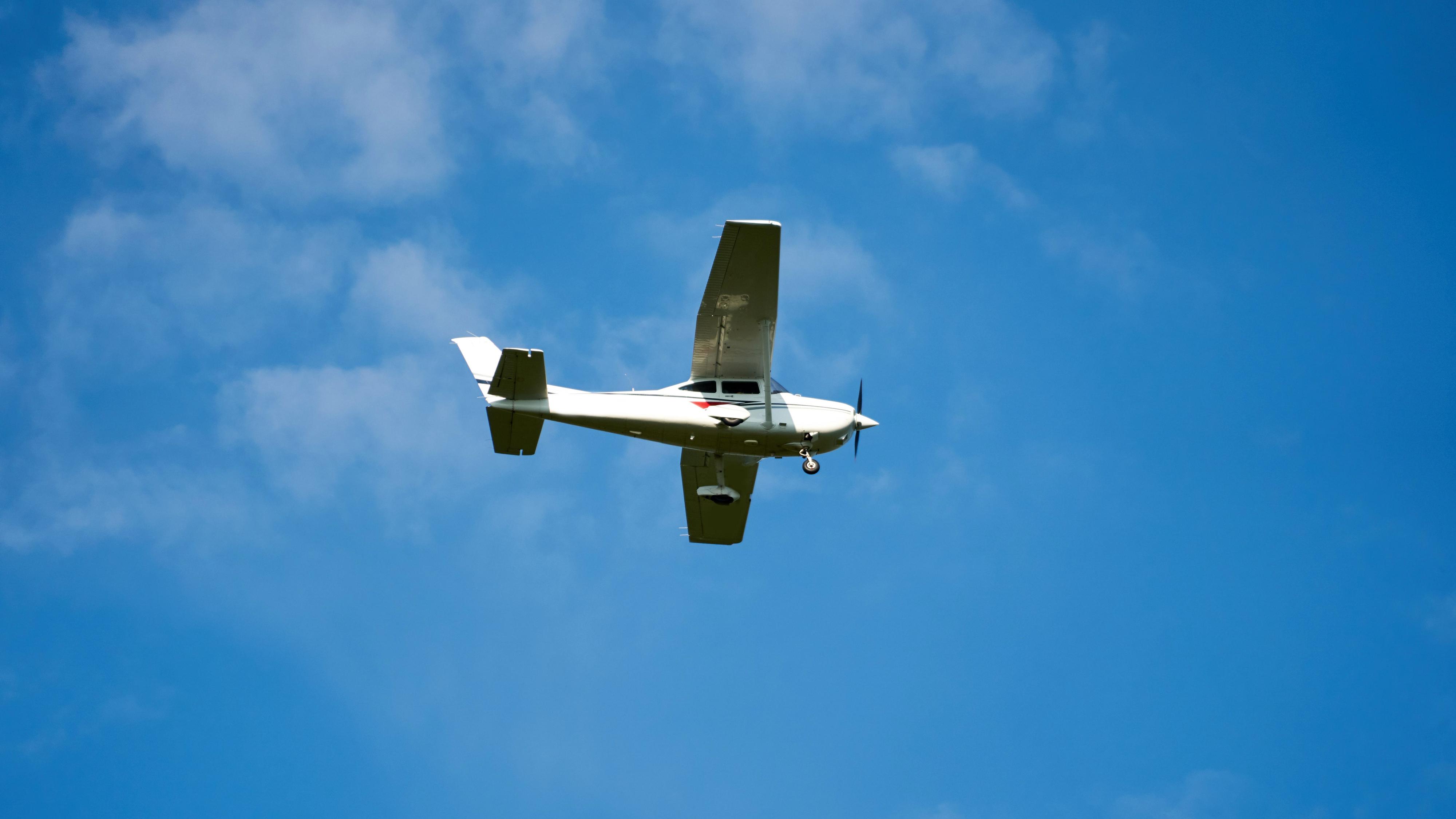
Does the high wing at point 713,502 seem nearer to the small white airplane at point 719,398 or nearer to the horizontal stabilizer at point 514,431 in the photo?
the small white airplane at point 719,398

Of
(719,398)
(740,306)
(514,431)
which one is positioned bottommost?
(514,431)

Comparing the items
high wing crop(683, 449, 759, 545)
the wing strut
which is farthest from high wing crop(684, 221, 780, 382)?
high wing crop(683, 449, 759, 545)

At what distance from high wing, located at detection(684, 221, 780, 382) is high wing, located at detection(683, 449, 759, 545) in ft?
11.0

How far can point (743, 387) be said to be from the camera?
86.3ft

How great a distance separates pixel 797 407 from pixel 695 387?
7.45 feet

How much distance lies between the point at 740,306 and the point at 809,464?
155 inches

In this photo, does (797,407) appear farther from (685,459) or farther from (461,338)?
(461,338)

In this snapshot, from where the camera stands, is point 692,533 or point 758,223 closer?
point 758,223

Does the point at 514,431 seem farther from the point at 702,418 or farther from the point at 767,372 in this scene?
the point at 767,372

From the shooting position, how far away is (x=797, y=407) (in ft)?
87.0

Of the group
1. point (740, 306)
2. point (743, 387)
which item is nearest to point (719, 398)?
point (743, 387)

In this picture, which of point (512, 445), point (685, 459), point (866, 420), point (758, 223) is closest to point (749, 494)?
point (685, 459)

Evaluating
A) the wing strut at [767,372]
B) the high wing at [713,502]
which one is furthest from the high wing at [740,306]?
the high wing at [713,502]

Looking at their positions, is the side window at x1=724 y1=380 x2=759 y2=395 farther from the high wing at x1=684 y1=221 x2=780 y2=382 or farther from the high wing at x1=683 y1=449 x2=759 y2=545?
the high wing at x1=683 y1=449 x2=759 y2=545
